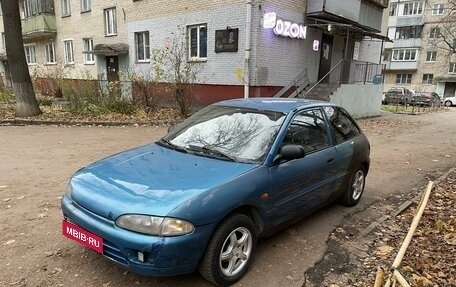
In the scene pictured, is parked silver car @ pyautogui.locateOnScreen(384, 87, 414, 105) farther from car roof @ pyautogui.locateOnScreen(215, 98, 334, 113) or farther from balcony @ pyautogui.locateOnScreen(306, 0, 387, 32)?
car roof @ pyautogui.locateOnScreen(215, 98, 334, 113)

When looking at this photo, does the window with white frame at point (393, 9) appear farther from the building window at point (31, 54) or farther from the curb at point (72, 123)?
the curb at point (72, 123)

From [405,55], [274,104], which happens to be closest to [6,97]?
[274,104]

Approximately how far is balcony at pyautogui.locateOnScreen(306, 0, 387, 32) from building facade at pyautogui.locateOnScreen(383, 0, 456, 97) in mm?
29896

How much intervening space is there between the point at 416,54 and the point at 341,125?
49.3m

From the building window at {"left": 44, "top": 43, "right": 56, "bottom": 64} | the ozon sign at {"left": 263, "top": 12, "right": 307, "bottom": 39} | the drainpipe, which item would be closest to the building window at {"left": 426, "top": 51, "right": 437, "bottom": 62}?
the ozon sign at {"left": 263, "top": 12, "right": 307, "bottom": 39}

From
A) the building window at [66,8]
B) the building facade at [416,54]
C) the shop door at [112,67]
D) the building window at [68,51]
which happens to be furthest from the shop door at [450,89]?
the building window at [66,8]

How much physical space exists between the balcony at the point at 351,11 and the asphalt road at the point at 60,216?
711 centimetres

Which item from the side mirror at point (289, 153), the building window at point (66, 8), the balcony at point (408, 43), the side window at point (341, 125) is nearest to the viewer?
the side mirror at point (289, 153)

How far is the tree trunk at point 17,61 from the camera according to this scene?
11.4 metres

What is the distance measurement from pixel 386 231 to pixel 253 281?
6.95 ft

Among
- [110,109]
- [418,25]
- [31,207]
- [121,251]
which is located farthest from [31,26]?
[418,25]

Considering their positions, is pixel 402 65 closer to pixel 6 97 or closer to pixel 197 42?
pixel 197 42

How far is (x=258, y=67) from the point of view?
13.1m

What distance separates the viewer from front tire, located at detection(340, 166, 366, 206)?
4.91 metres
